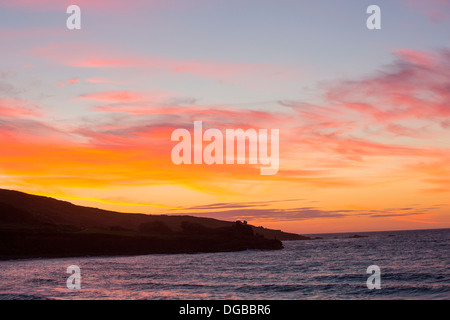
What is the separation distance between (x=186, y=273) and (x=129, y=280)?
39.0ft

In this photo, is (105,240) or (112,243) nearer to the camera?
(112,243)

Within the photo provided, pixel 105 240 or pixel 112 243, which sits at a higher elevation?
pixel 105 240

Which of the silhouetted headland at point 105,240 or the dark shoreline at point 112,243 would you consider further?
the silhouetted headland at point 105,240

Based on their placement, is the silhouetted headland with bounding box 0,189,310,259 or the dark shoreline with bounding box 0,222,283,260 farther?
the silhouetted headland with bounding box 0,189,310,259

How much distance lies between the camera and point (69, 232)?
126188 millimetres

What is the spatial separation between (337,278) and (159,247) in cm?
7986
